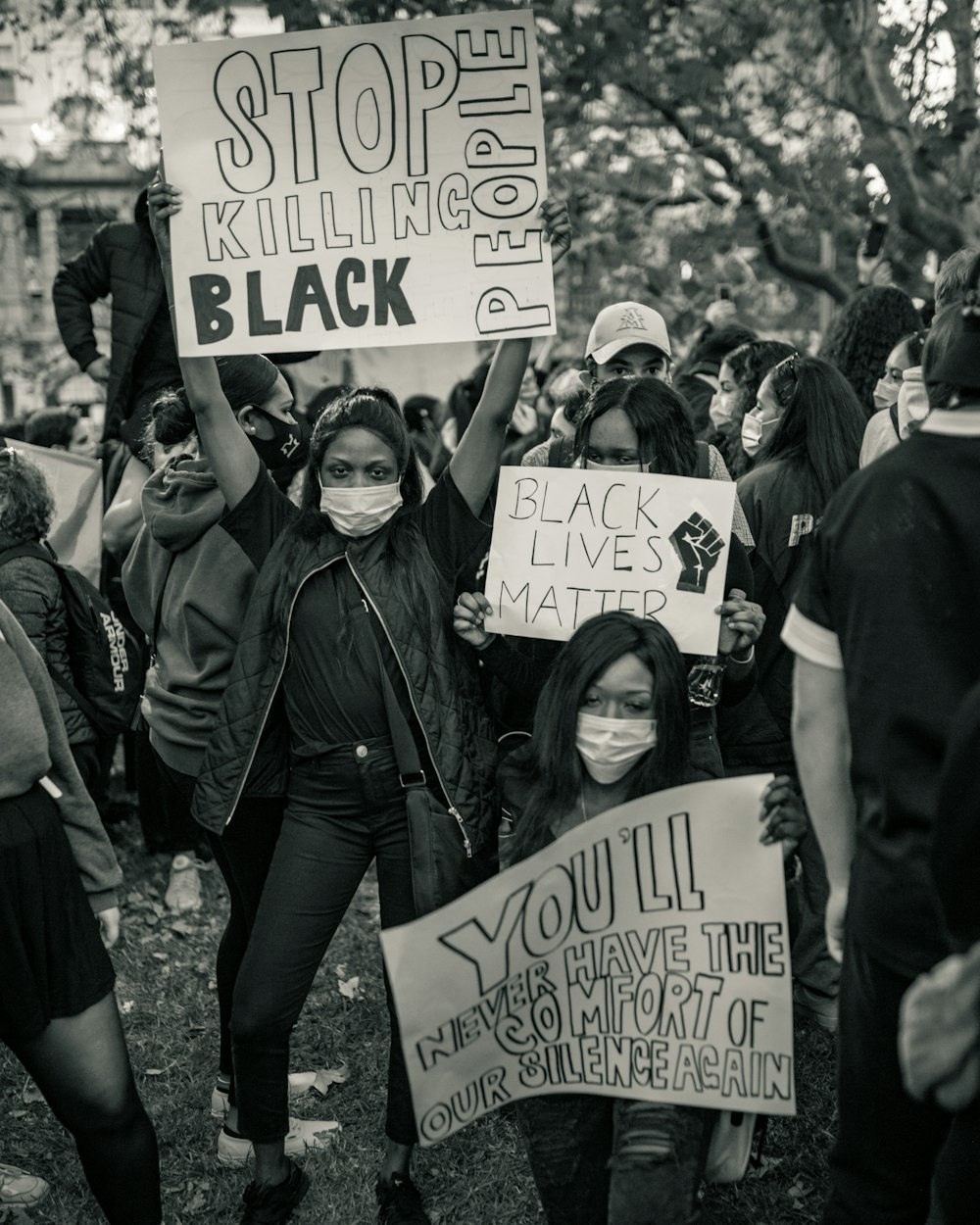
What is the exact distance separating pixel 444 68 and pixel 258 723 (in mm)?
1857

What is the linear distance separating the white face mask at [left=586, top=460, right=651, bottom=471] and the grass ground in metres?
1.88

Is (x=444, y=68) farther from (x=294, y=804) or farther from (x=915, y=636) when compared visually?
(x=915, y=636)

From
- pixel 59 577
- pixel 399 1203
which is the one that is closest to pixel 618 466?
pixel 399 1203

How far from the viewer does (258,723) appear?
3643mm

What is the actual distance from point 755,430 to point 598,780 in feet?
7.80

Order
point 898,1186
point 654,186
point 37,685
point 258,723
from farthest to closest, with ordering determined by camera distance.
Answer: point 654,186 < point 258,723 < point 37,685 < point 898,1186

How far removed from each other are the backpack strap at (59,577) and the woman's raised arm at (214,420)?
5.25 ft

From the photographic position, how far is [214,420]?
12.6ft

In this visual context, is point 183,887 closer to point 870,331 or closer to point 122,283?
point 122,283

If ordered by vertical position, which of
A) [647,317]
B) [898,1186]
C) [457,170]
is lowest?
[898,1186]

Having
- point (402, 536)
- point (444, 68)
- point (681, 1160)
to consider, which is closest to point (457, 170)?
point (444, 68)

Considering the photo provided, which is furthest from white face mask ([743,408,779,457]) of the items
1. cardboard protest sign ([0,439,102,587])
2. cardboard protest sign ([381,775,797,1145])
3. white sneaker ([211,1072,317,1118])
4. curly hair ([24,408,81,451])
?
curly hair ([24,408,81,451])

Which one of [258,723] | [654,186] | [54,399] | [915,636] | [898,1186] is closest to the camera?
[915,636]

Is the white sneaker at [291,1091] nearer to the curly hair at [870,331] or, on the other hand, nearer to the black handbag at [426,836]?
the black handbag at [426,836]
